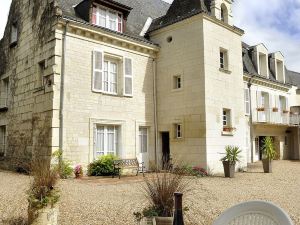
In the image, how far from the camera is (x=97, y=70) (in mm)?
13391

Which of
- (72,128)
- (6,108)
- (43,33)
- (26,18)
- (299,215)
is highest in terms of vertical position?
(26,18)

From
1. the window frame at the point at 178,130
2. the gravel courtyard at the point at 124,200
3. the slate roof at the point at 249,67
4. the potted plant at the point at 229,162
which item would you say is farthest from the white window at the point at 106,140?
the slate roof at the point at 249,67

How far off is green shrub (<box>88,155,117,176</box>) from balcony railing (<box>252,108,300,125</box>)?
455 inches

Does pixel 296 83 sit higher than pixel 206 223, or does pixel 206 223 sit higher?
pixel 296 83

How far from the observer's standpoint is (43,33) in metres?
13.3

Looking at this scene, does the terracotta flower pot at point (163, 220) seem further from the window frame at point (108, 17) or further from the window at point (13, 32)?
the window at point (13, 32)

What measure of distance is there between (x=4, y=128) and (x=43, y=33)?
19.6ft

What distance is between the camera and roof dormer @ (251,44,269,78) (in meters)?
22.0

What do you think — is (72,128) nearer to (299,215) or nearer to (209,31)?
(209,31)

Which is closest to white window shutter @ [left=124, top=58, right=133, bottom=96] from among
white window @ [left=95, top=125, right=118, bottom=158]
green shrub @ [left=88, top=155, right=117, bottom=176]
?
white window @ [left=95, top=125, right=118, bottom=158]

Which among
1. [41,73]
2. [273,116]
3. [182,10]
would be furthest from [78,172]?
[273,116]

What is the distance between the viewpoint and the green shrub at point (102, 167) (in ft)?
40.9

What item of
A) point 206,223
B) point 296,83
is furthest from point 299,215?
point 296,83

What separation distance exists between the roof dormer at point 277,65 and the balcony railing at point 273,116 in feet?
9.54
